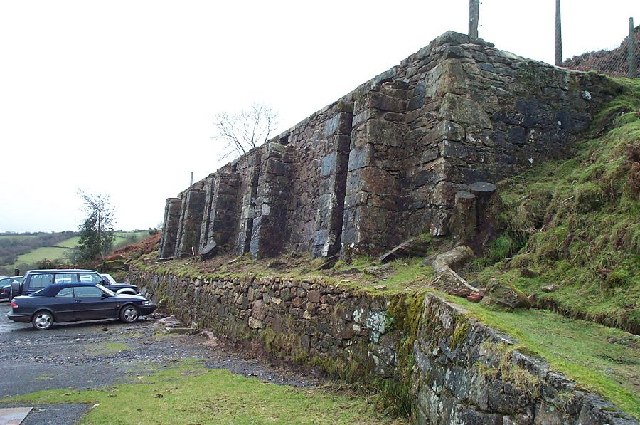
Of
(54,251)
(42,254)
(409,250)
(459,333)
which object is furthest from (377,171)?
(54,251)

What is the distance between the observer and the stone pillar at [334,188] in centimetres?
992

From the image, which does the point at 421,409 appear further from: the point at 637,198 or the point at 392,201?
the point at 392,201

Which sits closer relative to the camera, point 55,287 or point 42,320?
point 42,320

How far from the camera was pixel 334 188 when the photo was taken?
10109mm

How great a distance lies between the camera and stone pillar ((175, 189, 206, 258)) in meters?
20.4

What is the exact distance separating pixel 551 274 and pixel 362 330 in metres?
2.29

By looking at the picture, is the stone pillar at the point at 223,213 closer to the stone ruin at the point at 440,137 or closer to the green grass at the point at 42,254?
the stone ruin at the point at 440,137

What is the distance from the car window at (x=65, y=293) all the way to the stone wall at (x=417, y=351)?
7.28m

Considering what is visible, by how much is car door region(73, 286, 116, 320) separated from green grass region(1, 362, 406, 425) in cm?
887

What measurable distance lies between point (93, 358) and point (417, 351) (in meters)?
7.67

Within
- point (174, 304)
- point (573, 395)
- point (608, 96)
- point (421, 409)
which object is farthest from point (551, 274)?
point (174, 304)

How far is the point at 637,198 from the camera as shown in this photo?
5.89 meters

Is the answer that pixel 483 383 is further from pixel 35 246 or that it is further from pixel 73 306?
pixel 35 246

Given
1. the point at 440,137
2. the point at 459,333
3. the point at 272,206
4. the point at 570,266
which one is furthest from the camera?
the point at 272,206
